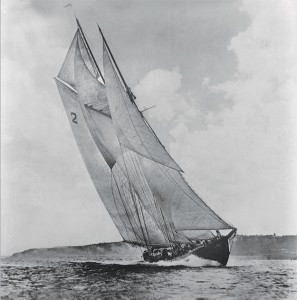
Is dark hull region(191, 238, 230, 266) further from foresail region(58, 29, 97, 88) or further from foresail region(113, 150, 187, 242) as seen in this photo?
foresail region(58, 29, 97, 88)

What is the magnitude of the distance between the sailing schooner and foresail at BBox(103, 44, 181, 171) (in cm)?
71

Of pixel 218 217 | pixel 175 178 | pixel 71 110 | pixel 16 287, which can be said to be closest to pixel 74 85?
pixel 71 110

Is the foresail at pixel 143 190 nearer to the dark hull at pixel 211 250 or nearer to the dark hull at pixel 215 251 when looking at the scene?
the dark hull at pixel 211 250

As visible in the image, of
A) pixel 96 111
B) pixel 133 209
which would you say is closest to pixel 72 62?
pixel 96 111

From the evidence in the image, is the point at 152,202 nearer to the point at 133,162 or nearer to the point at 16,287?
the point at 133,162

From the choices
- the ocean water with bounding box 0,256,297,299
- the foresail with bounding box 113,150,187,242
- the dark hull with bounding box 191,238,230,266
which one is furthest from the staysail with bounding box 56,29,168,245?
the ocean water with bounding box 0,256,297,299

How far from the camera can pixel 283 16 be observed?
23469mm

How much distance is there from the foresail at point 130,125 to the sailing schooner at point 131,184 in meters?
0.71

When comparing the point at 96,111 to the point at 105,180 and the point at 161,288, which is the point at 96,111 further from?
the point at 161,288

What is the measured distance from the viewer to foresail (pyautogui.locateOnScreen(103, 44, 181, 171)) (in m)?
31.7

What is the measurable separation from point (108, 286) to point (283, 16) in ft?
50.4

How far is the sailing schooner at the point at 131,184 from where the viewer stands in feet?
112

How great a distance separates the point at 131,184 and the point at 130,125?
6453 mm

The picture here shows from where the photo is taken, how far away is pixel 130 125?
105ft
